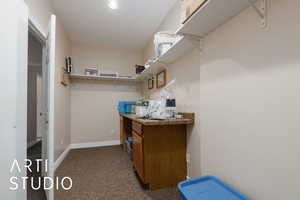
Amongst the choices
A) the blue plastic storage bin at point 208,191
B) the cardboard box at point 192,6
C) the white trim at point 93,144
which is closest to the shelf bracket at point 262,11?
the cardboard box at point 192,6

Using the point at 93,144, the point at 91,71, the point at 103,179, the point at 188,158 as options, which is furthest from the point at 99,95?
the point at 188,158

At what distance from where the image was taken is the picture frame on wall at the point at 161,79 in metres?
2.29

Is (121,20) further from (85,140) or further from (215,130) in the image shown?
(85,140)

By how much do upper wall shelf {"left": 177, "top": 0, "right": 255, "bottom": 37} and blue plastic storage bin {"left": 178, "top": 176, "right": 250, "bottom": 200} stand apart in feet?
4.31

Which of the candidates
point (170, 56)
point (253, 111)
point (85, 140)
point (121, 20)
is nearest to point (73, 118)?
point (85, 140)

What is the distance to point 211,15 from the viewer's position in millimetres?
1014

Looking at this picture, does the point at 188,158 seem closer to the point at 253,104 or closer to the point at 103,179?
the point at 253,104

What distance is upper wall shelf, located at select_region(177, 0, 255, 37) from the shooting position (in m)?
0.89

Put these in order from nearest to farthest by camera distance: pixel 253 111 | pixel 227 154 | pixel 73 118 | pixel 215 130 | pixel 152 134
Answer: pixel 253 111 < pixel 227 154 < pixel 215 130 < pixel 152 134 < pixel 73 118

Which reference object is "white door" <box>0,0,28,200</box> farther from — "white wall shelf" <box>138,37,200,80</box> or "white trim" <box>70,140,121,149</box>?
"white trim" <box>70,140,121,149</box>

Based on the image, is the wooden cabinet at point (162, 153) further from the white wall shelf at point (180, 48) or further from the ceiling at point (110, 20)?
the ceiling at point (110, 20)

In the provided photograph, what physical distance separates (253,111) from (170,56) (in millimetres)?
1227

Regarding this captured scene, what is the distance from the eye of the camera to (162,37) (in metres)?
1.78

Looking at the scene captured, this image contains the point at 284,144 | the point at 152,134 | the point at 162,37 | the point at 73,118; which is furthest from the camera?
the point at 73,118
